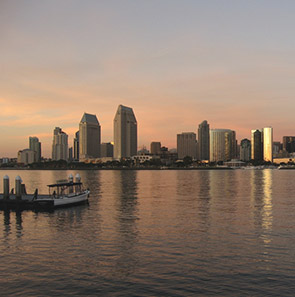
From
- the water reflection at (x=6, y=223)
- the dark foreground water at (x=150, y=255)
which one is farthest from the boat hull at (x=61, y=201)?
the dark foreground water at (x=150, y=255)

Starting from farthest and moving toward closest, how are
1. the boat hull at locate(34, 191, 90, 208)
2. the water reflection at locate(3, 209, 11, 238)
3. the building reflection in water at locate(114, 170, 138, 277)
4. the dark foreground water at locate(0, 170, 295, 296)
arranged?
the boat hull at locate(34, 191, 90, 208) → the water reflection at locate(3, 209, 11, 238) → the building reflection in water at locate(114, 170, 138, 277) → the dark foreground water at locate(0, 170, 295, 296)

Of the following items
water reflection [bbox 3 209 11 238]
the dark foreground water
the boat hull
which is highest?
the boat hull

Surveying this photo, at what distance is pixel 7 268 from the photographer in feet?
103

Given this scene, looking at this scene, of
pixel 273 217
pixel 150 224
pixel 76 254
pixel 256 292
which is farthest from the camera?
pixel 273 217

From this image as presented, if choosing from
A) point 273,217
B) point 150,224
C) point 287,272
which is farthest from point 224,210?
point 287,272

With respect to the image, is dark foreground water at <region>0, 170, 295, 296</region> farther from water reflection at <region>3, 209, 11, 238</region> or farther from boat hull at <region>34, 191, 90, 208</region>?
boat hull at <region>34, 191, 90, 208</region>

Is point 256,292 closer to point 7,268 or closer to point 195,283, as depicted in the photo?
point 195,283

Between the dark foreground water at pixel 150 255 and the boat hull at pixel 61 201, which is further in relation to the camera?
the boat hull at pixel 61 201

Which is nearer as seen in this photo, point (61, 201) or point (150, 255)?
point (150, 255)

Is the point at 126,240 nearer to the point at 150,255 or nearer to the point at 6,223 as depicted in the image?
the point at 150,255

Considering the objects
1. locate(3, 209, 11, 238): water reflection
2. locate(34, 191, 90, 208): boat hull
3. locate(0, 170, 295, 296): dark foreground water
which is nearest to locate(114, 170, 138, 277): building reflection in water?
locate(0, 170, 295, 296): dark foreground water

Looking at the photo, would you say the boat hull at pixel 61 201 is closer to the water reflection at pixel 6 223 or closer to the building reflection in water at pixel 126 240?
the water reflection at pixel 6 223

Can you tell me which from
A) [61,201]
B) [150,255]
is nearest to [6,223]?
[61,201]

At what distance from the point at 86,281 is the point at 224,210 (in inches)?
1652
